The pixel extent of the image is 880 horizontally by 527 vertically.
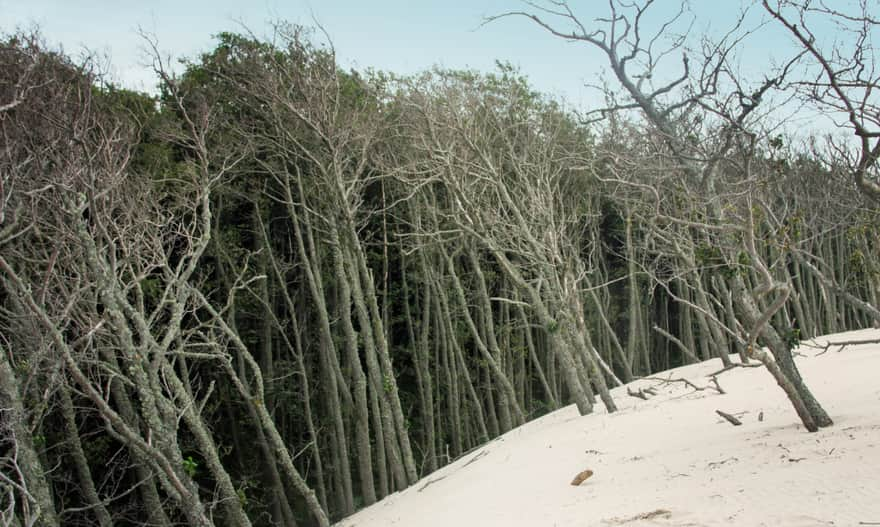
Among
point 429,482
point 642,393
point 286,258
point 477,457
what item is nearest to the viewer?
point 429,482

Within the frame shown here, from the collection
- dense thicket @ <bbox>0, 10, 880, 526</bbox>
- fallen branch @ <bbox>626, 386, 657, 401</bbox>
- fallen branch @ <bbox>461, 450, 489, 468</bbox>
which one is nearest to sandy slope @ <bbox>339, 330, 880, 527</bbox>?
fallen branch @ <bbox>461, 450, 489, 468</bbox>

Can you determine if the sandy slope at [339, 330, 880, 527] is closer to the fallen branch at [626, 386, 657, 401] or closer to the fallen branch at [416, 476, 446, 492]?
the fallen branch at [416, 476, 446, 492]

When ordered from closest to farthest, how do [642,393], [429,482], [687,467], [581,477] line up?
[687,467] < [581,477] < [429,482] < [642,393]

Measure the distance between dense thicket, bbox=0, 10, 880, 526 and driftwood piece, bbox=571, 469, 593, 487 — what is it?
309 centimetres

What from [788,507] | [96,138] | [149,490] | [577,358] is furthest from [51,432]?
[788,507]

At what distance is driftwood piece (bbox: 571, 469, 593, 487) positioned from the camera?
450 inches

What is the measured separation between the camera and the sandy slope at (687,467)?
7.98 metres

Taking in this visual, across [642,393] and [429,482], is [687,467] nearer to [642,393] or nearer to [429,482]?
[642,393]

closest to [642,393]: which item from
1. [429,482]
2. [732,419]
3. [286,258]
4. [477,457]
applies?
[477,457]

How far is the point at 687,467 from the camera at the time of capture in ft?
33.7

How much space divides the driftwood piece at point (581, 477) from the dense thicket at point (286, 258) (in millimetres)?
3087

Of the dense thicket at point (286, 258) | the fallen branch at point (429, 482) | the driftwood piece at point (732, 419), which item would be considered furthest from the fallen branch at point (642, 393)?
the driftwood piece at point (732, 419)

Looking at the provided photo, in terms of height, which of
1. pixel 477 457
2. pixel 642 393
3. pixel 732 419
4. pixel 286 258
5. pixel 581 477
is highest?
pixel 286 258

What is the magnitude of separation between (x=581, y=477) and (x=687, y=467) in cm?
181
